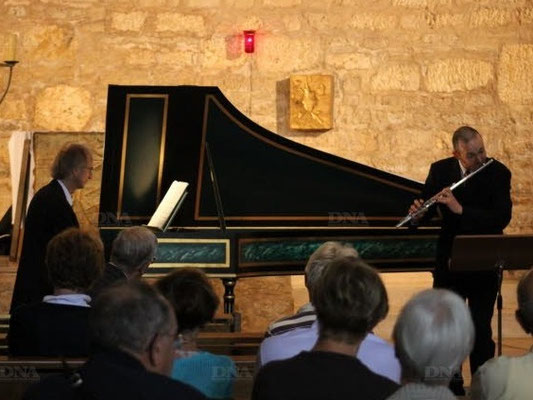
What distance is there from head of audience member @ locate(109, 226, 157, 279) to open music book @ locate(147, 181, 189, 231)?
244 centimetres

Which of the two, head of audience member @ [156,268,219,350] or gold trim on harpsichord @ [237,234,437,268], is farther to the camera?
gold trim on harpsichord @ [237,234,437,268]

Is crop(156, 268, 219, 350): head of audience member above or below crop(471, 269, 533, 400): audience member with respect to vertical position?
above

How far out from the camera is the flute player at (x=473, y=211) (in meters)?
6.04

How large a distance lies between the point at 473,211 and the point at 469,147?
1.02 ft

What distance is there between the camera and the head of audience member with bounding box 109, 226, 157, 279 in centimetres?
465

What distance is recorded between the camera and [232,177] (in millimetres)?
7605

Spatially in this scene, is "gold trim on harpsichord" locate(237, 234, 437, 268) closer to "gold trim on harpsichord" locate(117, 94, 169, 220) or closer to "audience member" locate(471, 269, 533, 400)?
"gold trim on harpsichord" locate(117, 94, 169, 220)

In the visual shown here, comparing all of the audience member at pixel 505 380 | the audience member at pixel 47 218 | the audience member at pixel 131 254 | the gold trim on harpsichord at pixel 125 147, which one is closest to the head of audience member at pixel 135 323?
the audience member at pixel 505 380

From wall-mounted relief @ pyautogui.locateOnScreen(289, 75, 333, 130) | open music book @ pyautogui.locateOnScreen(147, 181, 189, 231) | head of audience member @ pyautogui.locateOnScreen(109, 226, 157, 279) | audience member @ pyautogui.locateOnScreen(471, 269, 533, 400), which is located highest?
wall-mounted relief @ pyautogui.locateOnScreen(289, 75, 333, 130)

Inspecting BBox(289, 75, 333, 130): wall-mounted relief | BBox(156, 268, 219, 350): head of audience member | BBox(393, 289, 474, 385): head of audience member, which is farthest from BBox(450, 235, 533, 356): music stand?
BBox(289, 75, 333, 130): wall-mounted relief

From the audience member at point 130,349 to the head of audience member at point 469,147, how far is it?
3.55 meters

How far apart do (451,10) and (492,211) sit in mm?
4087

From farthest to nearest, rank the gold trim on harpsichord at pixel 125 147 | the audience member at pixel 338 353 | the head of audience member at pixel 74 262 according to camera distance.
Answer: the gold trim on harpsichord at pixel 125 147
the head of audience member at pixel 74 262
the audience member at pixel 338 353

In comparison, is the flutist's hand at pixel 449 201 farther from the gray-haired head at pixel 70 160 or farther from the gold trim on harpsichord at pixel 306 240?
the gray-haired head at pixel 70 160
